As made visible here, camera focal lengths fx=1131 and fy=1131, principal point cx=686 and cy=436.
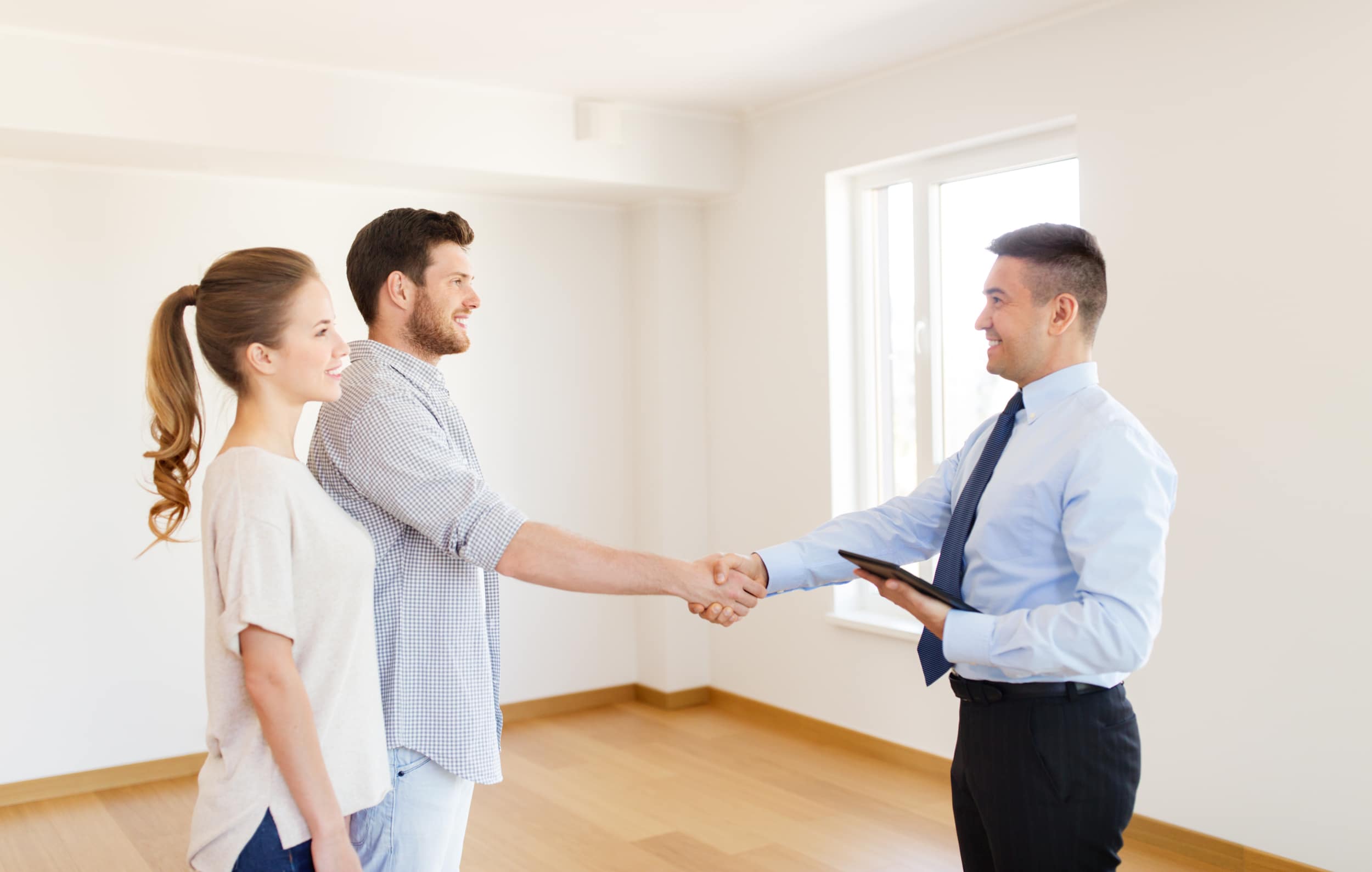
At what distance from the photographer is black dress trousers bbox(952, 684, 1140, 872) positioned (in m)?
1.84

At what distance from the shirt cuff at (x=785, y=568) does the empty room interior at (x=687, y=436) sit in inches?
0.4

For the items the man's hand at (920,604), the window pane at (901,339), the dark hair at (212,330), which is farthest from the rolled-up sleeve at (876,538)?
the window pane at (901,339)

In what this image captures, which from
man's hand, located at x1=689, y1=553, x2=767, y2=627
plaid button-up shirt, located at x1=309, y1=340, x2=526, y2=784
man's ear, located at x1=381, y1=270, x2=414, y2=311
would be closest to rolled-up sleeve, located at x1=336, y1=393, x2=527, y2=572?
plaid button-up shirt, located at x1=309, y1=340, x2=526, y2=784

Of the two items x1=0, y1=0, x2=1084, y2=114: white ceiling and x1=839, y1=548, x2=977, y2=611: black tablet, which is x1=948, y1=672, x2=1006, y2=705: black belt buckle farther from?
x1=0, y1=0, x2=1084, y2=114: white ceiling

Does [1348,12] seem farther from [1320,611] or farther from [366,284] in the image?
[366,284]

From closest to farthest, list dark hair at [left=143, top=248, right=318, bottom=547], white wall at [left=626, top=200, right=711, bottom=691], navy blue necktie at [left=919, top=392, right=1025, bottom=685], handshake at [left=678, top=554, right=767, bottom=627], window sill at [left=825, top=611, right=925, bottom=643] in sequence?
dark hair at [left=143, top=248, right=318, bottom=547]
navy blue necktie at [left=919, top=392, right=1025, bottom=685]
handshake at [left=678, top=554, right=767, bottom=627]
window sill at [left=825, top=611, right=925, bottom=643]
white wall at [left=626, top=200, right=711, bottom=691]

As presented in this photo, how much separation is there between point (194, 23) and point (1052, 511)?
10.5ft

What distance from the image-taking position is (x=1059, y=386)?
6.62 ft

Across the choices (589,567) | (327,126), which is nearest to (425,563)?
(589,567)

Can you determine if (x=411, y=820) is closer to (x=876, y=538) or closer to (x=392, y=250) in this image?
(x=392, y=250)

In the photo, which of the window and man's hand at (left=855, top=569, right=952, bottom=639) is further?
the window

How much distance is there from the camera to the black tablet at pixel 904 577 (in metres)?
1.94

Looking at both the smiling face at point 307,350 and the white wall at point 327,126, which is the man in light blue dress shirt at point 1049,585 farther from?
the white wall at point 327,126

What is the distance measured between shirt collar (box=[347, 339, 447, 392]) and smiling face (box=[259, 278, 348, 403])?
202 mm
